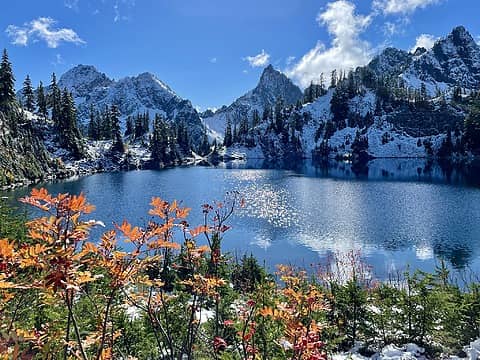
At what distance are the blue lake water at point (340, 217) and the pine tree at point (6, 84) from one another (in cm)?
2487

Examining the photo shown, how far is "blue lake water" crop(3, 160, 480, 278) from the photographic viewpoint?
26.5 metres

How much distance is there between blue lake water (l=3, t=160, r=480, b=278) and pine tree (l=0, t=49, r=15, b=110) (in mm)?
24872

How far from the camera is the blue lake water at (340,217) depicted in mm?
26453

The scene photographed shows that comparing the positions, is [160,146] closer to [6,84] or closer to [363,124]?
[6,84]

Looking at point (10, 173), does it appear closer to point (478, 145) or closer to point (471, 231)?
point (471, 231)

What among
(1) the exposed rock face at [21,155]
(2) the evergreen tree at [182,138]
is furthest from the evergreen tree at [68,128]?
(2) the evergreen tree at [182,138]

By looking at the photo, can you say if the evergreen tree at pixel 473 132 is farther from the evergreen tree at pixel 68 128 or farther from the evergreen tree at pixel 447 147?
the evergreen tree at pixel 68 128

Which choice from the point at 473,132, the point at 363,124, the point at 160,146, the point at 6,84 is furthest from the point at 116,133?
the point at 473,132

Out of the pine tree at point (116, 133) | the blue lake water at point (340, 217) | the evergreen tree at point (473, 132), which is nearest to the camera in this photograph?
the blue lake water at point (340, 217)

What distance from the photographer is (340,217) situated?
3947cm

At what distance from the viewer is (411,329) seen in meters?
8.82

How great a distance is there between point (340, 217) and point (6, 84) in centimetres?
7569

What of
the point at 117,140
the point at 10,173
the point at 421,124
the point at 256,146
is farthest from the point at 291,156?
the point at 10,173

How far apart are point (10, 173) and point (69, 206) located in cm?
6743
